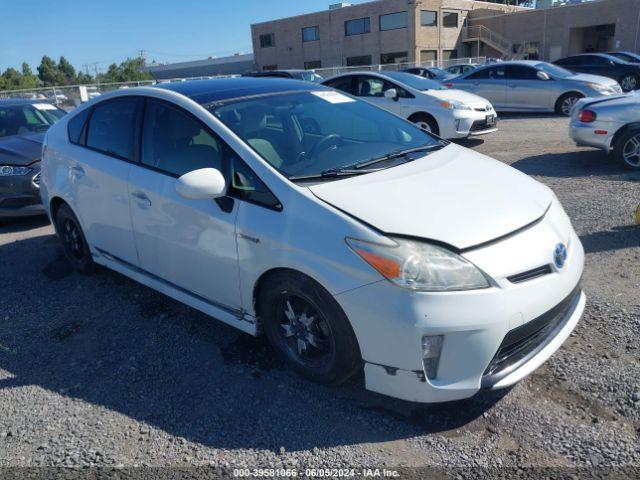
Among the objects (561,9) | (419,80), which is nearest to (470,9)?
(561,9)

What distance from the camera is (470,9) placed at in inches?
1858

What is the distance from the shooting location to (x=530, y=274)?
2.56 metres

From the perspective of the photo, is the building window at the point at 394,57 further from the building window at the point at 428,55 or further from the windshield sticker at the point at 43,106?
the windshield sticker at the point at 43,106

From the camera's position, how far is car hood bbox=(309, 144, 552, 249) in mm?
2566

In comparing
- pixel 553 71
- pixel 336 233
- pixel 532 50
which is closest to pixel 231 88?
pixel 336 233

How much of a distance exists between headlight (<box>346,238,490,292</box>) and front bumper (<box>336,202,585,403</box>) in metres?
0.04

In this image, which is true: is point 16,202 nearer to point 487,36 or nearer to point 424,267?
point 424,267

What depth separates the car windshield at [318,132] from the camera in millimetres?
3186

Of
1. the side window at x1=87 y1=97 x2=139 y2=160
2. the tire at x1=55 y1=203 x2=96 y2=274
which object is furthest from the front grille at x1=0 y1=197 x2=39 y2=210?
the side window at x1=87 y1=97 x2=139 y2=160

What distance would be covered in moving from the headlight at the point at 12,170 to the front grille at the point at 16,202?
1.01 feet

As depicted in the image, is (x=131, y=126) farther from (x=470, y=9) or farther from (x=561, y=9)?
(x=470, y=9)

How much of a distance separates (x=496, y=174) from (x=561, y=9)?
4375 cm

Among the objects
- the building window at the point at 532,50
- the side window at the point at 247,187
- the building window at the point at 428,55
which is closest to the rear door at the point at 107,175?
the side window at the point at 247,187

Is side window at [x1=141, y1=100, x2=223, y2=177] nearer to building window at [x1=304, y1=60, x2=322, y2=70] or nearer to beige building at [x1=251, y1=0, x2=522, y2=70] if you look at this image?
beige building at [x1=251, y1=0, x2=522, y2=70]
